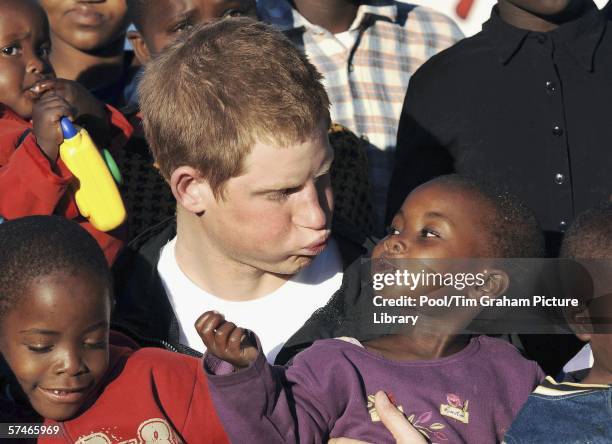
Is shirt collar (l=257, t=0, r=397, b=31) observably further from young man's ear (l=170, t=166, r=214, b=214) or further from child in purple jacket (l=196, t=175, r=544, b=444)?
young man's ear (l=170, t=166, r=214, b=214)

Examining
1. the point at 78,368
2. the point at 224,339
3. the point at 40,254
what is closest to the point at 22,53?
the point at 40,254

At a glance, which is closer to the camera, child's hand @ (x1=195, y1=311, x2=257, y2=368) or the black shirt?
child's hand @ (x1=195, y1=311, x2=257, y2=368)

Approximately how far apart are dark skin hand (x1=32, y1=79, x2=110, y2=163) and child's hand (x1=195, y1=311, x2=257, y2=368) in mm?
787

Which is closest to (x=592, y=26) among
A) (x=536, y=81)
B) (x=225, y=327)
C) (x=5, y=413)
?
(x=536, y=81)

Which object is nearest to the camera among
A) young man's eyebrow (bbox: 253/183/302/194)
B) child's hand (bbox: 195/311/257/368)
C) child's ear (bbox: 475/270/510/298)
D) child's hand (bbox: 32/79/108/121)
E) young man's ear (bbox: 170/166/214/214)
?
child's hand (bbox: 195/311/257/368)

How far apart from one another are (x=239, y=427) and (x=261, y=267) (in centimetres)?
50

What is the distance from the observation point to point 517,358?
122 inches

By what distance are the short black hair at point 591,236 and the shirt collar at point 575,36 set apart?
750 mm

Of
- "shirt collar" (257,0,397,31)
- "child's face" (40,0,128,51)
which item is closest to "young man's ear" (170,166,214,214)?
"shirt collar" (257,0,397,31)

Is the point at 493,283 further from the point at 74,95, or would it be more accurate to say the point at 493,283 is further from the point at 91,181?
the point at 74,95

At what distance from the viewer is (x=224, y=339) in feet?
8.86

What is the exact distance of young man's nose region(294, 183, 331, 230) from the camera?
3012 millimetres

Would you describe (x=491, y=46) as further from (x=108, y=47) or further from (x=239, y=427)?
(x=239, y=427)

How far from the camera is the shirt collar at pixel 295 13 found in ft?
14.5
